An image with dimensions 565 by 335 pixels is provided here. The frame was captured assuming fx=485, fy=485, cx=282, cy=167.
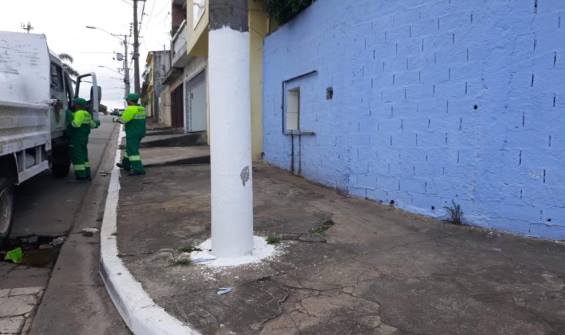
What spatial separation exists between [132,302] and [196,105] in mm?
17281

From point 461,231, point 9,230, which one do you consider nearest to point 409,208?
point 461,231

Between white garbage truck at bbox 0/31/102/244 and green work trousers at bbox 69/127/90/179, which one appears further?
green work trousers at bbox 69/127/90/179

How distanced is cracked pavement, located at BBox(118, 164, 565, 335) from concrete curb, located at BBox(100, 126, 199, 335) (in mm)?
93

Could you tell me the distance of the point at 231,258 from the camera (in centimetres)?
434

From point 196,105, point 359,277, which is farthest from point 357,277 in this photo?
point 196,105

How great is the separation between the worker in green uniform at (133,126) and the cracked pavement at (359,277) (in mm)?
3386

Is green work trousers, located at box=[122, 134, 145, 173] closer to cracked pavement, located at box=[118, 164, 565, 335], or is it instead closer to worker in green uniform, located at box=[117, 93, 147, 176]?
worker in green uniform, located at box=[117, 93, 147, 176]

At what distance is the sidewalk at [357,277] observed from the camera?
10.6 ft

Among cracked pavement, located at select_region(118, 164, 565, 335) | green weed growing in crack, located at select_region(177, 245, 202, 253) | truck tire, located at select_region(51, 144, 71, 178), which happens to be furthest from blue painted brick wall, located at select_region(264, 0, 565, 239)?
truck tire, located at select_region(51, 144, 71, 178)

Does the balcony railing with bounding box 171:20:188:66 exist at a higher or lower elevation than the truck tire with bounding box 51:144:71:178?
higher

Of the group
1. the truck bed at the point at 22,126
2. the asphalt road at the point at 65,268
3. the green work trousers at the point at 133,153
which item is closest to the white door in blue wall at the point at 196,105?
the green work trousers at the point at 133,153

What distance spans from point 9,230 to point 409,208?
4.77m

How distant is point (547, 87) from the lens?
15.3 feet

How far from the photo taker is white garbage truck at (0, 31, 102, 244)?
5.62 m
